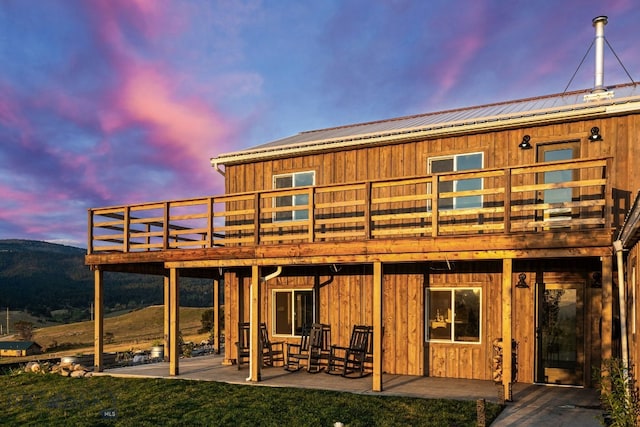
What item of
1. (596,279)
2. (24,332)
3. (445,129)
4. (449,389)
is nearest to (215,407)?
(449,389)

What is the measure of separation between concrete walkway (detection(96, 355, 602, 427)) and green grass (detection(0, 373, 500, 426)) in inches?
17.8

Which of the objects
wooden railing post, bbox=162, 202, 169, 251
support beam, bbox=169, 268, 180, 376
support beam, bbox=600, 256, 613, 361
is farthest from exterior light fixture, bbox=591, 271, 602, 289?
wooden railing post, bbox=162, 202, 169, 251

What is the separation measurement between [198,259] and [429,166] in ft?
18.8

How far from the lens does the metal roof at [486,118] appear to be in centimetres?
916

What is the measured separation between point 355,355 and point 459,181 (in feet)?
14.6

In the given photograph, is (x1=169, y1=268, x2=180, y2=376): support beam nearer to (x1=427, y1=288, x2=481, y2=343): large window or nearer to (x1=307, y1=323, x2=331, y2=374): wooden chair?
(x1=307, y1=323, x2=331, y2=374): wooden chair

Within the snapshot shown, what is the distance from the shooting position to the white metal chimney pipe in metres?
10.3

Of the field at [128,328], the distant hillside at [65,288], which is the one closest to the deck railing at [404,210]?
the field at [128,328]

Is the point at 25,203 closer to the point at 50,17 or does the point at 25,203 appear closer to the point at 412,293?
the point at 50,17

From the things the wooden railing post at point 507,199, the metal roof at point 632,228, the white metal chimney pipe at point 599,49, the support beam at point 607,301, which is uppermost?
the white metal chimney pipe at point 599,49

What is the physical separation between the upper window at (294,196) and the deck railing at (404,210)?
0.03 meters

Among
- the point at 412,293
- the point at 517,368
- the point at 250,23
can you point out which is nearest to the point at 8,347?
the point at 250,23

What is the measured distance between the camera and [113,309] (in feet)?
201

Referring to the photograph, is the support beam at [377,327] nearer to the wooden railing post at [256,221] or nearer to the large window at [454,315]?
the large window at [454,315]
